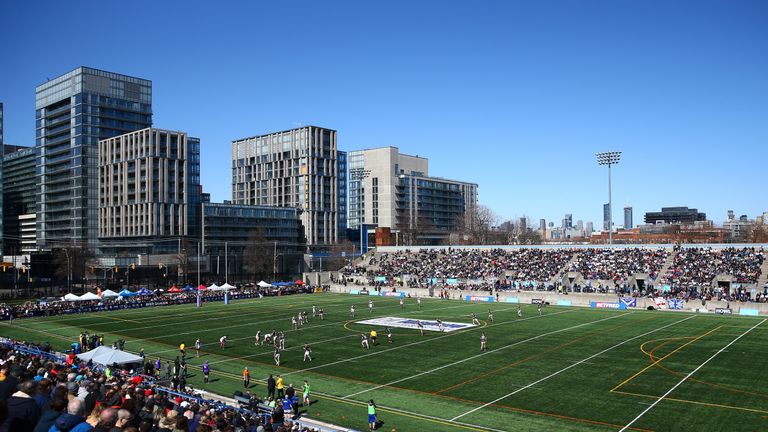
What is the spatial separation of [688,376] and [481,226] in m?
133

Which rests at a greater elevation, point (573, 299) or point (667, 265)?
point (667, 265)

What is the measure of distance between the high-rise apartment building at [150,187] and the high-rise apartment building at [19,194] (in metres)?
59.9

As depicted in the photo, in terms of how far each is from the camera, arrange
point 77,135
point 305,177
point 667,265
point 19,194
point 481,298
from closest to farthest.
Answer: point 667,265, point 481,298, point 77,135, point 305,177, point 19,194

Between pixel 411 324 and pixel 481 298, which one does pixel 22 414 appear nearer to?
pixel 411 324

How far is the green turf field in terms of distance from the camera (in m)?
26.8

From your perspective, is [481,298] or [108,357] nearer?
[108,357]

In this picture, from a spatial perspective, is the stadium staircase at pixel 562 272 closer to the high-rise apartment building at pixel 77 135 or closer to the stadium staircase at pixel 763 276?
the stadium staircase at pixel 763 276

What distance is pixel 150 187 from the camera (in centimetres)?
12938

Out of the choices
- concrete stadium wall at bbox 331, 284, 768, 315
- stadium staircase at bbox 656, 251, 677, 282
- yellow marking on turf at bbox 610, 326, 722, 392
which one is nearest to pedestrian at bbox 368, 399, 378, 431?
yellow marking on turf at bbox 610, 326, 722, 392

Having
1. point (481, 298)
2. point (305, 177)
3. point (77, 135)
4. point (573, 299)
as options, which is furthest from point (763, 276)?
point (77, 135)

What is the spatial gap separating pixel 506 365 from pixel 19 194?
20023cm

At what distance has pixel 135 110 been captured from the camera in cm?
15275

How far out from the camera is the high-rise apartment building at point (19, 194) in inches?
7249

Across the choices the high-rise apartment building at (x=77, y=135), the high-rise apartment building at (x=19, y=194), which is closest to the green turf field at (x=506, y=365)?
the high-rise apartment building at (x=77, y=135)
